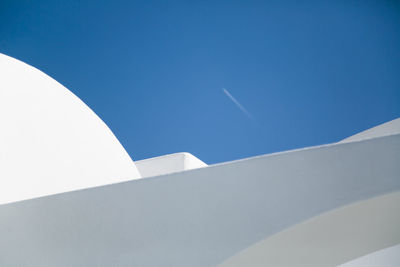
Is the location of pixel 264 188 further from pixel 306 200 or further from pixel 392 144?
pixel 392 144

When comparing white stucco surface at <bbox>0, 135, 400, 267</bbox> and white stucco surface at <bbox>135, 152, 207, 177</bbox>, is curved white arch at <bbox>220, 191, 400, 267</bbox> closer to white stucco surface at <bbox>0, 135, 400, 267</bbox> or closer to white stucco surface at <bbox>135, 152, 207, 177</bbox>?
white stucco surface at <bbox>0, 135, 400, 267</bbox>

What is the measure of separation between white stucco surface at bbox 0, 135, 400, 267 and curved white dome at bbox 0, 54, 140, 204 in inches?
38.7

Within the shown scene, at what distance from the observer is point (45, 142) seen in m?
4.39

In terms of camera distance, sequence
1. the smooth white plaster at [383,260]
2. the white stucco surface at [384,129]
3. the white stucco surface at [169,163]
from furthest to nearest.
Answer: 1. the white stucco surface at [169,163]
2. the white stucco surface at [384,129]
3. the smooth white plaster at [383,260]

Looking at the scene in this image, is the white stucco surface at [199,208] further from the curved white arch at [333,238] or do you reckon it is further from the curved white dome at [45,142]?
the curved white dome at [45,142]

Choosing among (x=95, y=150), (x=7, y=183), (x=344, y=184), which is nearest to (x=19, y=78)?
(x=95, y=150)

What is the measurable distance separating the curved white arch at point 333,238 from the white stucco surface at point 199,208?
53 millimetres

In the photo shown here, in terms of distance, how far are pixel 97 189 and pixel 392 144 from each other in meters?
2.10

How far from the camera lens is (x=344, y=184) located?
90.8 inches

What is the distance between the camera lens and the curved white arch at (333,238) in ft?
7.60

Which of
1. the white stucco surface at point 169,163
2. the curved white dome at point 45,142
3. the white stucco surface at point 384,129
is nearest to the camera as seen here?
the curved white dome at point 45,142

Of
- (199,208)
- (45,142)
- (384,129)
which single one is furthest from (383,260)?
(45,142)

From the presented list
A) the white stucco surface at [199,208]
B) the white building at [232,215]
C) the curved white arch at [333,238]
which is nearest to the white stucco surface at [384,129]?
the curved white arch at [333,238]

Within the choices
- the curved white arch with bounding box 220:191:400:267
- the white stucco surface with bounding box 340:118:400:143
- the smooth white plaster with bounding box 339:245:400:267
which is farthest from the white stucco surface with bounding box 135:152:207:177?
the curved white arch with bounding box 220:191:400:267
